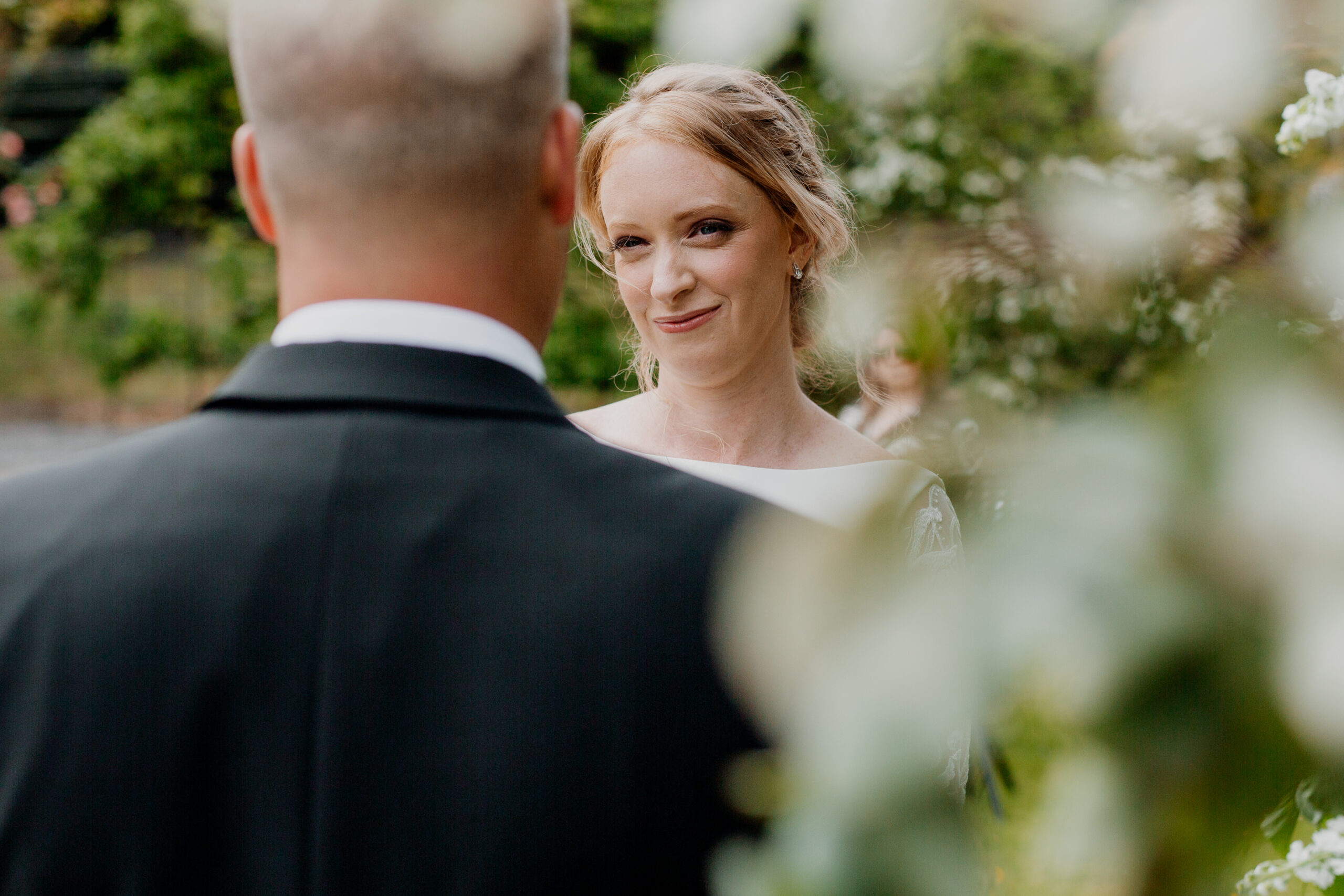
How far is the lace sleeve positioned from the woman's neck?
4.66ft

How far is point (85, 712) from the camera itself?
1.04 metres

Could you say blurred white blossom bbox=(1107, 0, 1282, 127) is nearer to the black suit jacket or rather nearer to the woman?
the black suit jacket

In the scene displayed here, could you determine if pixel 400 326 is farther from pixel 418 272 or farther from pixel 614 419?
pixel 614 419

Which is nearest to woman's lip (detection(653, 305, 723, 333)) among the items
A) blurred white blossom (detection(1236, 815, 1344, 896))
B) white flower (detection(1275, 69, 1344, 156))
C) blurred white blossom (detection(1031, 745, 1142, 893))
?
white flower (detection(1275, 69, 1344, 156))

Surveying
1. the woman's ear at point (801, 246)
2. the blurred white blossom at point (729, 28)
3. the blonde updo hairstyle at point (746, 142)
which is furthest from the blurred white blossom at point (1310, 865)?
the woman's ear at point (801, 246)

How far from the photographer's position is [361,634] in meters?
1.04

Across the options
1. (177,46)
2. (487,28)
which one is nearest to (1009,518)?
(487,28)

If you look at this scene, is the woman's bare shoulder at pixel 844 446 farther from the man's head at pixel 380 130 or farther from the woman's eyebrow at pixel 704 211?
the man's head at pixel 380 130

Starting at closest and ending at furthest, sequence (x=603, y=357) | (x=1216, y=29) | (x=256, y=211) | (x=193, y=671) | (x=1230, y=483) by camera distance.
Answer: (x=1230, y=483) → (x=1216, y=29) → (x=193, y=671) → (x=256, y=211) → (x=603, y=357)

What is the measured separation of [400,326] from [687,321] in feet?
4.78

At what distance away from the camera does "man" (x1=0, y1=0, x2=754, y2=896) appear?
104 cm

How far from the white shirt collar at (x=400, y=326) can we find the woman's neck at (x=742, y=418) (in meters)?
1.54

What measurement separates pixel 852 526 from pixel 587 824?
0.71 m

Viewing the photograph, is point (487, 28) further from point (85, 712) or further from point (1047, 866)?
point (85, 712)
